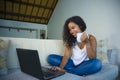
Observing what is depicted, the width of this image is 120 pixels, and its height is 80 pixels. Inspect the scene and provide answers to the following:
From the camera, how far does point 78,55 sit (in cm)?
162

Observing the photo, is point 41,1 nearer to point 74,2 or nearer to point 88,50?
point 74,2

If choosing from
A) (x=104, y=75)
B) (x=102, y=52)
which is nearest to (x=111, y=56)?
(x=102, y=52)

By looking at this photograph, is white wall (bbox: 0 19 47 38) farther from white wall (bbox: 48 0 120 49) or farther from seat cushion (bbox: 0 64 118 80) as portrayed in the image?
seat cushion (bbox: 0 64 118 80)

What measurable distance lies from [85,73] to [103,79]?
211 millimetres

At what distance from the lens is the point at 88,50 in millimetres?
1499

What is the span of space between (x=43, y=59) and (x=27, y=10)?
350 cm

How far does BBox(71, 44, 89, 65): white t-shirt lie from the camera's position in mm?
1590

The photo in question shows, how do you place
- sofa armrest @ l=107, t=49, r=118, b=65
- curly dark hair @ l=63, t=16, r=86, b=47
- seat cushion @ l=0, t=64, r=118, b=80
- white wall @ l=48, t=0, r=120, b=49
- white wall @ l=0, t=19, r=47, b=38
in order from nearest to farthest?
seat cushion @ l=0, t=64, r=118, b=80 → curly dark hair @ l=63, t=16, r=86, b=47 → sofa armrest @ l=107, t=49, r=118, b=65 → white wall @ l=48, t=0, r=120, b=49 → white wall @ l=0, t=19, r=47, b=38

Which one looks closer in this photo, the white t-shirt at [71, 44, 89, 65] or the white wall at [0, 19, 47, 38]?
the white t-shirt at [71, 44, 89, 65]

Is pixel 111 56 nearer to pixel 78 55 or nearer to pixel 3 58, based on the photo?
pixel 78 55

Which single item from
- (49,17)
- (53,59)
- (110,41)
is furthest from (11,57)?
(49,17)

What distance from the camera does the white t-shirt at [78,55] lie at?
159 cm

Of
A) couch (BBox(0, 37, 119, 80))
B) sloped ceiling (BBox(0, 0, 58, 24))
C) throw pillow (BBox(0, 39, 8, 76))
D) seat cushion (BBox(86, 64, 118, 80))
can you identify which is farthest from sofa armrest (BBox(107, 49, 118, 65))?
sloped ceiling (BBox(0, 0, 58, 24))

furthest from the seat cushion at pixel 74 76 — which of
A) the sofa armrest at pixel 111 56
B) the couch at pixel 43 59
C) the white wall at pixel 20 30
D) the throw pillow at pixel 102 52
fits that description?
the white wall at pixel 20 30
